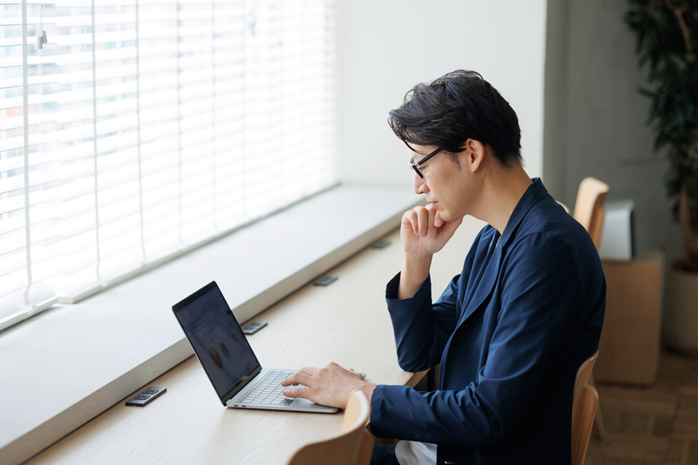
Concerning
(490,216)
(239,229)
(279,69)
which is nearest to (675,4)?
(279,69)

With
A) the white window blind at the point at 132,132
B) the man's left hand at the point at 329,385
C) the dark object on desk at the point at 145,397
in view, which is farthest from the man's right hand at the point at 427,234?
the white window blind at the point at 132,132

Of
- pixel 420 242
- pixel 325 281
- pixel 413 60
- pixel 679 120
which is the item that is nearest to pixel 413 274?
pixel 420 242

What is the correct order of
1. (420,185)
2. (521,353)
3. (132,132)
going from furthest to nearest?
1. (132,132)
2. (420,185)
3. (521,353)

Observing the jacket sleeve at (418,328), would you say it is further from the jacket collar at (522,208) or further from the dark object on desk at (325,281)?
the dark object on desk at (325,281)

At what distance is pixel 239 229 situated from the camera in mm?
2834

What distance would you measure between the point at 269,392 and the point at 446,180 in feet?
1.86

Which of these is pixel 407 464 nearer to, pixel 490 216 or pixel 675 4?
pixel 490 216

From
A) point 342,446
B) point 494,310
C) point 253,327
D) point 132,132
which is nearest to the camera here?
point 342,446

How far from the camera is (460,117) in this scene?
139 centimetres

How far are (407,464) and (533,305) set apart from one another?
1.63 feet

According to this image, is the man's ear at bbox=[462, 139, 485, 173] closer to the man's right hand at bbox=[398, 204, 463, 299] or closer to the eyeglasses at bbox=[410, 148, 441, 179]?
the eyeglasses at bbox=[410, 148, 441, 179]

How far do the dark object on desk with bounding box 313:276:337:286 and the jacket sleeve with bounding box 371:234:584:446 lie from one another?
3.49 ft

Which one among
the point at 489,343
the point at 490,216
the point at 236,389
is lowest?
the point at 236,389

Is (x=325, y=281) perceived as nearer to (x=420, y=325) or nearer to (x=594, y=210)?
(x=420, y=325)
